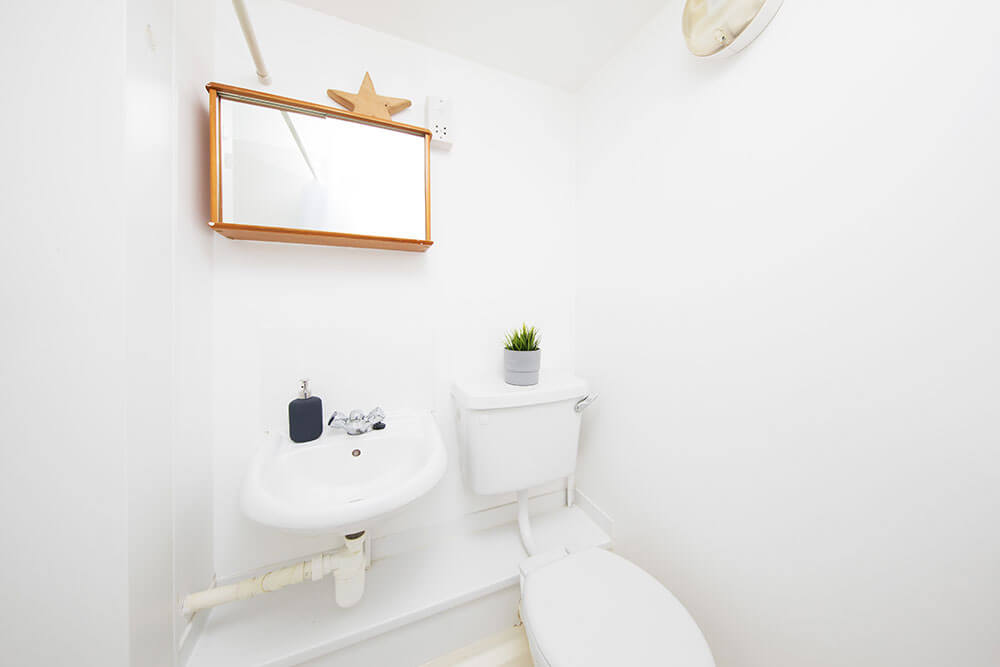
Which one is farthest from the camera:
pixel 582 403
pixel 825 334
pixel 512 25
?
pixel 582 403

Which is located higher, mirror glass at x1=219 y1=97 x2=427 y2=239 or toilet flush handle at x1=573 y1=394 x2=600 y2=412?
mirror glass at x1=219 y1=97 x2=427 y2=239

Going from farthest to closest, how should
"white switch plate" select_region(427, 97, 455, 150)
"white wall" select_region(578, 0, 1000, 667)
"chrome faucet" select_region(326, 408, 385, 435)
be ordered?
"white switch plate" select_region(427, 97, 455, 150) → "chrome faucet" select_region(326, 408, 385, 435) → "white wall" select_region(578, 0, 1000, 667)

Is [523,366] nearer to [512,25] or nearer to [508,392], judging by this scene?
[508,392]

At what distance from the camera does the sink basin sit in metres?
0.65

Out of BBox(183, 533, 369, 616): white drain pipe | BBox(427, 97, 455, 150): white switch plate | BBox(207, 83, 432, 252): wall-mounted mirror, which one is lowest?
BBox(183, 533, 369, 616): white drain pipe

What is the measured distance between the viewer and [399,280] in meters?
1.08

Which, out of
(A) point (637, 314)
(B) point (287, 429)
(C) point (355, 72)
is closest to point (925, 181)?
(A) point (637, 314)

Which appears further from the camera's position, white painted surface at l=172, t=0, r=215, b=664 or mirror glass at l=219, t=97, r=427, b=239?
mirror glass at l=219, t=97, r=427, b=239

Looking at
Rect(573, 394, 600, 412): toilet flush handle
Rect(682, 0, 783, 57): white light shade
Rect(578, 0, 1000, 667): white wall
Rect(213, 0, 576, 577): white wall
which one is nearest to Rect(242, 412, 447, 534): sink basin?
Rect(213, 0, 576, 577): white wall

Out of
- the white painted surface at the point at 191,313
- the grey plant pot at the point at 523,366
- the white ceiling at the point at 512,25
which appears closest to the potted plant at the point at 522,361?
the grey plant pot at the point at 523,366

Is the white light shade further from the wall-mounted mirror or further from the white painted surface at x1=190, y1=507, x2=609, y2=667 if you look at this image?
the white painted surface at x1=190, y1=507, x2=609, y2=667

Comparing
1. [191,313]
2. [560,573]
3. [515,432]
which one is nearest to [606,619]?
[560,573]

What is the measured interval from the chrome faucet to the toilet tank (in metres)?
0.27

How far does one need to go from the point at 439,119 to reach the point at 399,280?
0.57 meters
